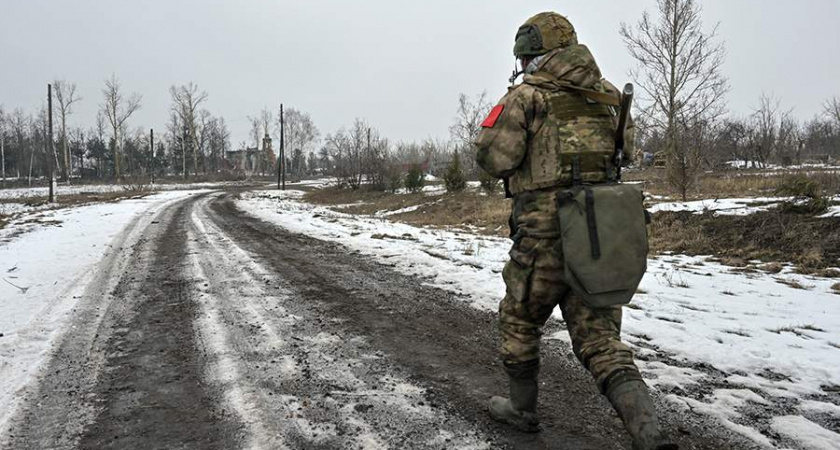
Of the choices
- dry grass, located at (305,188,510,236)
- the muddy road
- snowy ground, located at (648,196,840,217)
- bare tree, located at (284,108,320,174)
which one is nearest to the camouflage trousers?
the muddy road

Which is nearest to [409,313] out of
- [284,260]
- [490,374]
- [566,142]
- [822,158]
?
[490,374]

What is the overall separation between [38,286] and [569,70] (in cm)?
627

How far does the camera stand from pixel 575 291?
2.04 m

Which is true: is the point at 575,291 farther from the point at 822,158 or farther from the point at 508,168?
the point at 822,158

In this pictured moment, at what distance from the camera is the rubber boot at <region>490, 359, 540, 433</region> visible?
7.66ft

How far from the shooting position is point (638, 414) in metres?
1.86

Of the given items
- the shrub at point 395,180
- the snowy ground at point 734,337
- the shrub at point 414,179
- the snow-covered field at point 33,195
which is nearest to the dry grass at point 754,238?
the snowy ground at point 734,337

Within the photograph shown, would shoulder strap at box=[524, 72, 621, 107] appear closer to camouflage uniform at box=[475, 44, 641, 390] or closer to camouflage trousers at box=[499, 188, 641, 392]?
camouflage uniform at box=[475, 44, 641, 390]

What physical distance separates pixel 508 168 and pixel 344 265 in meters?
5.05

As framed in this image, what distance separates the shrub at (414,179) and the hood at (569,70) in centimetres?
2435

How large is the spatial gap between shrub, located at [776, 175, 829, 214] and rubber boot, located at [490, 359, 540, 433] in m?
8.15

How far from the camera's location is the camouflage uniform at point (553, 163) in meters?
2.12

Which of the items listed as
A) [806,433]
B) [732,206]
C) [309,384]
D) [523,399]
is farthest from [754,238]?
[309,384]

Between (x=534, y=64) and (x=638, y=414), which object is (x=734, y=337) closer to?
(x=638, y=414)
